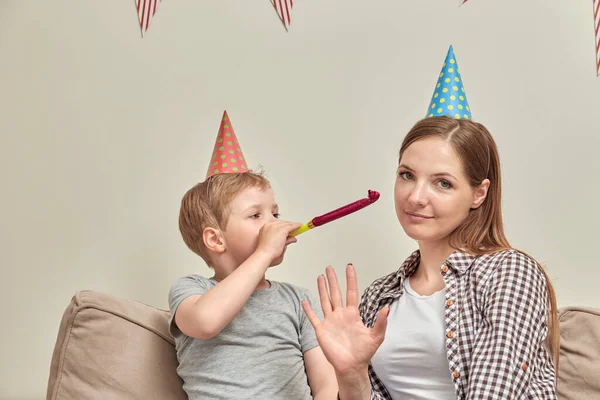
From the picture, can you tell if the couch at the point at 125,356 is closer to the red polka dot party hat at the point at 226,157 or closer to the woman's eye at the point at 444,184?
the red polka dot party hat at the point at 226,157

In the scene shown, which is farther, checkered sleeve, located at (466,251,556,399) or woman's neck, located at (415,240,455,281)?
woman's neck, located at (415,240,455,281)

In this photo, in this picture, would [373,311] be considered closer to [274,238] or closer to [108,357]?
[274,238]

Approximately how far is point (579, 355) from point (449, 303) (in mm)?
462

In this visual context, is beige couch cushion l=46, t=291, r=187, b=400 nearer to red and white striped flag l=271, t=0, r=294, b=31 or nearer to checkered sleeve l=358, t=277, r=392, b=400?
checkered sleeve l=358, t=277, r=392, b=400

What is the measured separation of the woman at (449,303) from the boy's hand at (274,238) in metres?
0.18

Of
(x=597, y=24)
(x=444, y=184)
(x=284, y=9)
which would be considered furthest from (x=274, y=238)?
(x=597, y=24)

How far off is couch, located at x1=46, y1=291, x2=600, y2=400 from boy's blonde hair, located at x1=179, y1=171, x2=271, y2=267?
8.7 inches

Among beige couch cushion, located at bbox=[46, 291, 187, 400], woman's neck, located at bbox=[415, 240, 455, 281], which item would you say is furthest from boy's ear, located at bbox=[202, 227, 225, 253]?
woman's neck, located at bbox=[415, 240, 455, 281]

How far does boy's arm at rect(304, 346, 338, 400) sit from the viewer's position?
1.51 meters

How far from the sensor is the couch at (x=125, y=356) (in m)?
1.48

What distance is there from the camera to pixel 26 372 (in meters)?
2.06

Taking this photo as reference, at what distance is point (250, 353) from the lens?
1478mm

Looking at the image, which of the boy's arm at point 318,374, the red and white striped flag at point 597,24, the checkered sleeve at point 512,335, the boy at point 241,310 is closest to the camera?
the checkered sleeve at point 512,335

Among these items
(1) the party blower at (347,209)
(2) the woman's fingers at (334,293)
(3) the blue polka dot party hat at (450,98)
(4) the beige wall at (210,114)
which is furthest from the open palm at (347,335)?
(4) the beige wall at (210,114)
